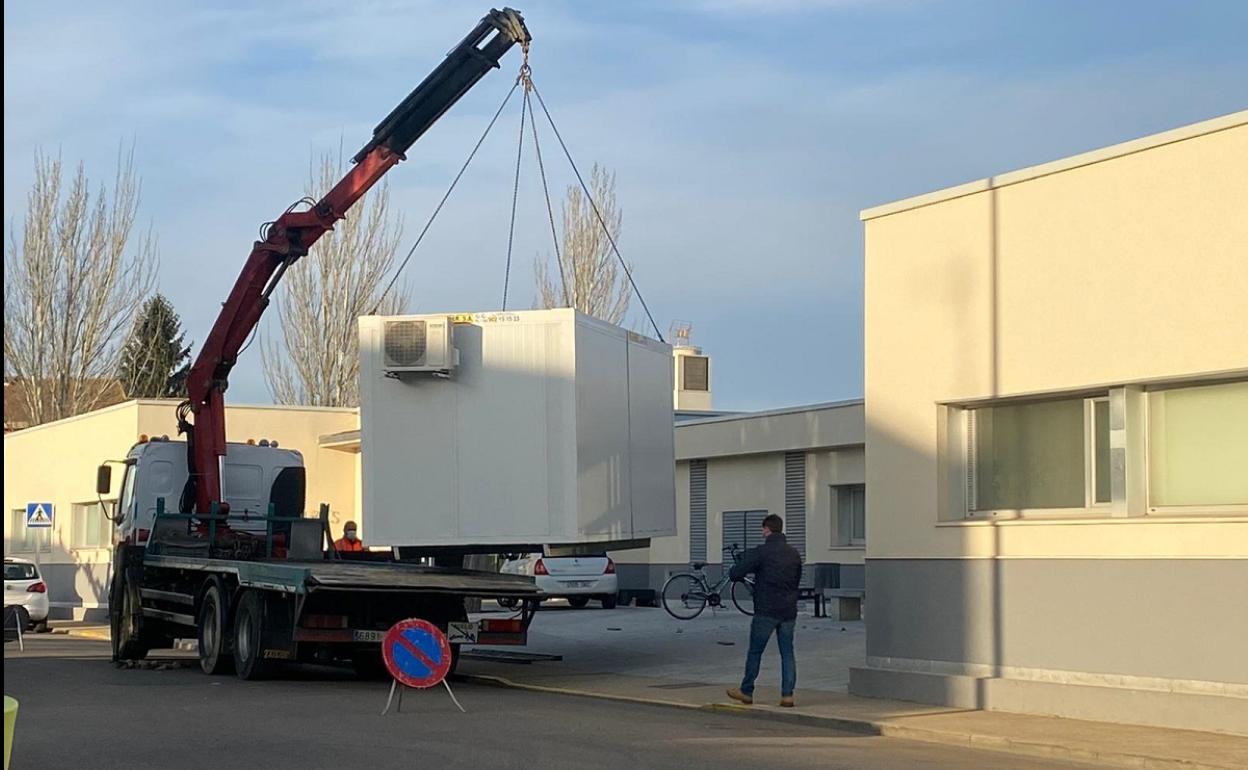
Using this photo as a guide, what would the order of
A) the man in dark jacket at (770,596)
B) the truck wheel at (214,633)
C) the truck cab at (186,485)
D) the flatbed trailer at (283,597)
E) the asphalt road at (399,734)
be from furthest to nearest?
1. the truck cab at (186,485)
2. the truck wheel at (214,633)
3. the flatbed trailer at (283,597)
4. the man in dark jacket at (770,596)
5. the asphalt road at (399,734)

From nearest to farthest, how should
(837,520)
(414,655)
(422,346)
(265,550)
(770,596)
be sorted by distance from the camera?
(414,655) < (770,596) < (422,346) < (265,550) < (837,520)

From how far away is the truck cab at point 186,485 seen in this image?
21.4 meters

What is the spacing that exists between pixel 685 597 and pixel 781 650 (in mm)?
12174

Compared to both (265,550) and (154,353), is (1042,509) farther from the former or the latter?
(154,353)

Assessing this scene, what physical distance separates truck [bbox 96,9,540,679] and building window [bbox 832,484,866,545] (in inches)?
479

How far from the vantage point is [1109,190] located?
1422 centimetres

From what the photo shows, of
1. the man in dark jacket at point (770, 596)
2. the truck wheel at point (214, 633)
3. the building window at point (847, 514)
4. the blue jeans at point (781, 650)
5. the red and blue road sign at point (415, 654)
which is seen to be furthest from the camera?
the building window at point (847, 514)

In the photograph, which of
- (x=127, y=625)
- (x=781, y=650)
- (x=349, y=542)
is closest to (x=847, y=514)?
(x=349, y=542)

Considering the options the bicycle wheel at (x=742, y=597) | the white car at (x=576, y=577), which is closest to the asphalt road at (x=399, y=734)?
the bicycle wheel at (x=742, y=597)

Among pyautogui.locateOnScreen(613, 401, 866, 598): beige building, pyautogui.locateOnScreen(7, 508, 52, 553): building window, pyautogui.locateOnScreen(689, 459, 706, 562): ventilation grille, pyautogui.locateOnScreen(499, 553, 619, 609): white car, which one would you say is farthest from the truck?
pyautogui.locateOnScreen(7, 508, 52, 553): building window

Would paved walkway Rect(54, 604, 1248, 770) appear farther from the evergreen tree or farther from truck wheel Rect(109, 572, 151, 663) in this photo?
the evergreen tree

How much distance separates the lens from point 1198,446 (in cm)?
1355

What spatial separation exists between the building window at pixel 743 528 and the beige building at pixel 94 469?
9.96 meters

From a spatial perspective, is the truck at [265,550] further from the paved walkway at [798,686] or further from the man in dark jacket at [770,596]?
the man in dark jacket at [770,596]
